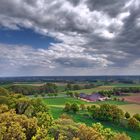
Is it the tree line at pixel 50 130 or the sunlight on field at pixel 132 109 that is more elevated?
the tree line at pixel 50 130

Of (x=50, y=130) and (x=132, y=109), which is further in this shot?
(x=132, y=109)

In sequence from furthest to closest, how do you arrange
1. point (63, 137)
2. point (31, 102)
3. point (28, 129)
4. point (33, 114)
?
point (31, 102) → point (33, 114) → point (28, 129) → point (63, 137)

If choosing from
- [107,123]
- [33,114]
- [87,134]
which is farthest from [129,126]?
[87,134]

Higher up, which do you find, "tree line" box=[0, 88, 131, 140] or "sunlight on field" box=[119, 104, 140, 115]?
"tree line" box=[0, 88, 131, 140]

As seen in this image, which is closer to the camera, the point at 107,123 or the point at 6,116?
the point at 6,116

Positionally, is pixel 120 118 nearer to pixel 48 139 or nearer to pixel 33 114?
pixel 33 114

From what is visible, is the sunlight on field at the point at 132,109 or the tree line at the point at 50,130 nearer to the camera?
the tree line at the point at 50,130

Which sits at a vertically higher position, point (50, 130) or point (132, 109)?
point (50, 130)

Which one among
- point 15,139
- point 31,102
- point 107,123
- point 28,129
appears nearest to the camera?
point 15,139

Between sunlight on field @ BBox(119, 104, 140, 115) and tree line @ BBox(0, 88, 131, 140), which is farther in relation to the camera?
sunlight on field @ BBox(119, 104, 140, 115)

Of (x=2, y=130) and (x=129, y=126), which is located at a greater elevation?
(x=2, y=130)
